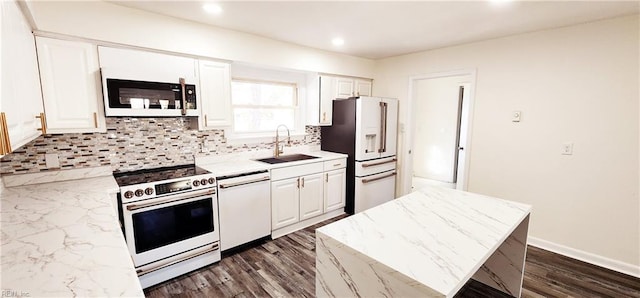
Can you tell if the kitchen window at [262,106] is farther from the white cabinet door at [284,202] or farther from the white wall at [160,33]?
the white cabinet door at [284,202]

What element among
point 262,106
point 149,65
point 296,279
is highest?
point 149,65

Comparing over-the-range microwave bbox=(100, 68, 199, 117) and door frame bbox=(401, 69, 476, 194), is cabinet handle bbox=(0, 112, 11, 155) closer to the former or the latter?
over-the-range microwave bbox=(100, 68, 199, 117)

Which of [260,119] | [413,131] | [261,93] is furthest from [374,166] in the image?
[261,93]

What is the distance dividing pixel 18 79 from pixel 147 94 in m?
0.93

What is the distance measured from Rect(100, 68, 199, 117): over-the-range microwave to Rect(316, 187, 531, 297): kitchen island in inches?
72.4

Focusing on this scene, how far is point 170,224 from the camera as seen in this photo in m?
2.35

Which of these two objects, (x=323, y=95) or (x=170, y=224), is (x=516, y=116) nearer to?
(x=323, y=95)

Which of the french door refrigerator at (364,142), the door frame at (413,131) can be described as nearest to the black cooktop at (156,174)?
the french door refrigerator at (364,142)

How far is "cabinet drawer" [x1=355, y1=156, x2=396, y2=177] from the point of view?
148 inches

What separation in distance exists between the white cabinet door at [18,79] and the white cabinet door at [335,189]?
275 centimetres

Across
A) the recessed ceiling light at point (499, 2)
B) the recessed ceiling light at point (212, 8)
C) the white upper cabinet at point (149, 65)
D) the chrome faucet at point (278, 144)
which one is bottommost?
the chrome faucet at point (278, 144)

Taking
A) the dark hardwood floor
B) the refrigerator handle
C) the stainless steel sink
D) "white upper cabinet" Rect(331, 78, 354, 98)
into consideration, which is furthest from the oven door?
the refrigerator handle

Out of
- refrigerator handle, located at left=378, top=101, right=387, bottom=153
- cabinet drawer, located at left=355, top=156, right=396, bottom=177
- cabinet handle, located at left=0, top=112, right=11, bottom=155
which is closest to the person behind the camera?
cabinet handle, located at left=0, top=112, right=11, bottom=155

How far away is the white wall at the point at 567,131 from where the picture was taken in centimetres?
251
